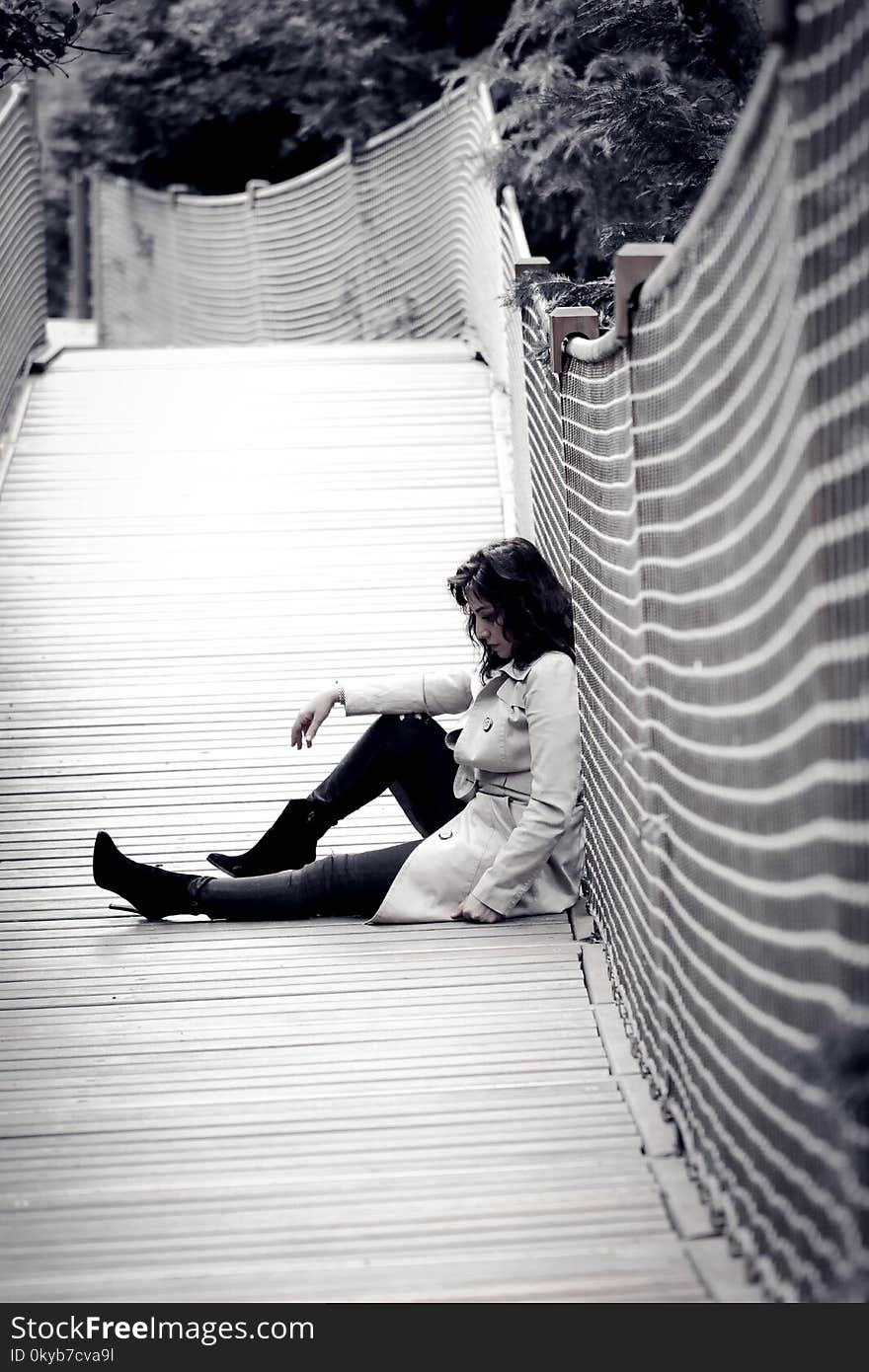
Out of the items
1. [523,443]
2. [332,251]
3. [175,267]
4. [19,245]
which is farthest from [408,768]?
[175,267]

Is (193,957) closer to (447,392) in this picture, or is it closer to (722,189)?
(722,189)

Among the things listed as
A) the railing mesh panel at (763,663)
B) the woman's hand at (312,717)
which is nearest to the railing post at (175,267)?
the woman's hand at (312,717)

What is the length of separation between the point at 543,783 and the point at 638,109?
125 inches

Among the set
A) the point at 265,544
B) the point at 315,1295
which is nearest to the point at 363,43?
the point at 265,544

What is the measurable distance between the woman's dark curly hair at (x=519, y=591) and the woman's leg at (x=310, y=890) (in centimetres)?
67

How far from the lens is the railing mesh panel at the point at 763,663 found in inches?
73.5

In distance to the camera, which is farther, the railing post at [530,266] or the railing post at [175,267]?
the railing post at [175,267]

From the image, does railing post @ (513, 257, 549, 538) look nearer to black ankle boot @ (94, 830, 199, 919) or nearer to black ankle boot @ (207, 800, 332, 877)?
black ankle boot @ (207, 800, 332, 877)

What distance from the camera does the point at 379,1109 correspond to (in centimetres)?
337

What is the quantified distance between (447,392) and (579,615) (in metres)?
4.48

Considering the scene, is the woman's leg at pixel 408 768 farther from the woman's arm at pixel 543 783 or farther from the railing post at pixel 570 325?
the railing post at pixel 570 325

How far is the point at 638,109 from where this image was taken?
643cm

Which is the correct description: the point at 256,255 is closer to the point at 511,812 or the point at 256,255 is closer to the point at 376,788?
the point at 376,788

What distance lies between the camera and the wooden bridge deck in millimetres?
2752
